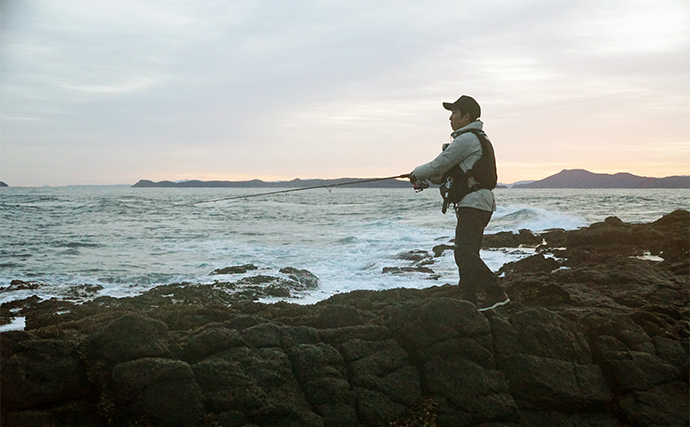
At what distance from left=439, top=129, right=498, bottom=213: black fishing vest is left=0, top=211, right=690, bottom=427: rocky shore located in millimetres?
1144

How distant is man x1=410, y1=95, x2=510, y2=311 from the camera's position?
190 inches

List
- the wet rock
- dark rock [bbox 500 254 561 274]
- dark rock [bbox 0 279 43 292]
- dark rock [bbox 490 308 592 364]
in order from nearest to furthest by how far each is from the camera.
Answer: dark rock [bbox 490 308 592 364] → dark rock [bbox 500 254 561 274] → the wet rock → dark rock [bbox 0 279 43 292]

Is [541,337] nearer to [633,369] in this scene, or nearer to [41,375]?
[633,369]

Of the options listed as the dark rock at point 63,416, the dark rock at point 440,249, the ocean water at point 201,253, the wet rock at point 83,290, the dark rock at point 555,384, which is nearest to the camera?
the dark rock at point 63,416

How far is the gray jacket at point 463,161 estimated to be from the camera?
15.7ft

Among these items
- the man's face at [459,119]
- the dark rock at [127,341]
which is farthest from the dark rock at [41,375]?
the man's face at [459,119]

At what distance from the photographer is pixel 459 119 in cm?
508

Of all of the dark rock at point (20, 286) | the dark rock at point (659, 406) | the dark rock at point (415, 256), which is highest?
the dark rock at point (659, 406)

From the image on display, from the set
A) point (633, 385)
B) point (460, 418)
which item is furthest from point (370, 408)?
point (633, 385)

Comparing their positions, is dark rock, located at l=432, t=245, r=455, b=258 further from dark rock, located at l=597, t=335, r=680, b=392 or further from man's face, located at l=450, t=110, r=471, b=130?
dark rock, located at l=597, t=335, r=680, b=392

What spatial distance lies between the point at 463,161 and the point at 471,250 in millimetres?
932

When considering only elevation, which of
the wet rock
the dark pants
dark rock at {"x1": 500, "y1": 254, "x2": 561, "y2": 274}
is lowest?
the wet rock

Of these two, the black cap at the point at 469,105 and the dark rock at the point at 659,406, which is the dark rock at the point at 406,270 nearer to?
the black cap at the point at 469,105

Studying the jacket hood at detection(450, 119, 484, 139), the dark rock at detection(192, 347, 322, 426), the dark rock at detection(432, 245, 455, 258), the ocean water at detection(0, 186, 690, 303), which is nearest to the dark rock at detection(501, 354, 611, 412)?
the dark rock at detection(192, 347, 322, 426)
